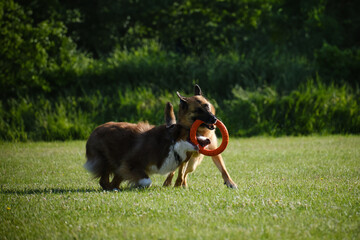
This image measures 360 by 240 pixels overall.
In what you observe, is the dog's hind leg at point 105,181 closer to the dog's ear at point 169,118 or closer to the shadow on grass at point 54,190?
the shadow on grass at point 54,190

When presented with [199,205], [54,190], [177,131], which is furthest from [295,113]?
[199,205]

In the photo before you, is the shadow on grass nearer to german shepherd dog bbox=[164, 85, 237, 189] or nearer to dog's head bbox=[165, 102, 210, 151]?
german shepherd dog bbox=[164, 85, 237, 189]

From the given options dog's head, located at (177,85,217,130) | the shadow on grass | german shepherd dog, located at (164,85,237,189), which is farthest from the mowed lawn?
dog's head, located at (177,85,217,130)

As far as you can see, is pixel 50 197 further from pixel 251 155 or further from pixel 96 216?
pixel 251 155

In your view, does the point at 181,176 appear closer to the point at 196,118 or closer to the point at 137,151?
the point at 137,151

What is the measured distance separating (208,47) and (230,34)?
206 centimetres

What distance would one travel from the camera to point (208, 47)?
25.4 meters

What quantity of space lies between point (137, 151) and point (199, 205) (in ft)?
6.41

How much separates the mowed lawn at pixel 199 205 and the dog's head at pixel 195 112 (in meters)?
1.10

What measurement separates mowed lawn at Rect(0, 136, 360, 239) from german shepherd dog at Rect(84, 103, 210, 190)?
347 mm

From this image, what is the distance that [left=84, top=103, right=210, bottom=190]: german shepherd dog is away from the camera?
21.6ft

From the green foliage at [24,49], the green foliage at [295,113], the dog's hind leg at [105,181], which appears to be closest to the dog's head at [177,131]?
the dog's hind leg at [105,181]

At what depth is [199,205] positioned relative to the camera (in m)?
5.24

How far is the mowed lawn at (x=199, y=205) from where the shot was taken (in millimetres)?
4195
